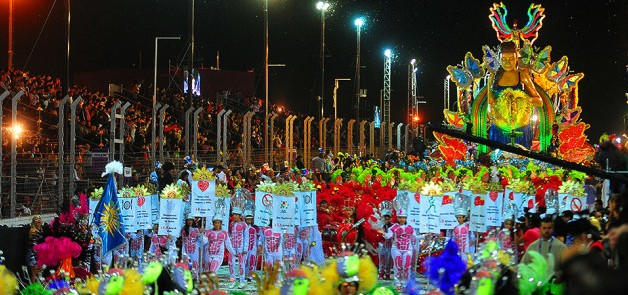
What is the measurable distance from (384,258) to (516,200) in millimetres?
2762

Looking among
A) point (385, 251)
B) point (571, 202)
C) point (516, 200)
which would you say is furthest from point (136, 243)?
point (571, 202)

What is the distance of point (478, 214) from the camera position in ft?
64.0

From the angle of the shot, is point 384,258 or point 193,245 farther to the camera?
point 384,258

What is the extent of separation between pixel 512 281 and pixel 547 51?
4209 cm

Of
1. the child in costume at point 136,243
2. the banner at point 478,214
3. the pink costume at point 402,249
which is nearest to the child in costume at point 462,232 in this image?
the banner at point 478,214

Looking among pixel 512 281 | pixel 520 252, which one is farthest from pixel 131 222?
pixel 512 281

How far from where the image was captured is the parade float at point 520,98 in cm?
4656

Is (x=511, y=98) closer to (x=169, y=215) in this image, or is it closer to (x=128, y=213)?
(x=169, y=215)

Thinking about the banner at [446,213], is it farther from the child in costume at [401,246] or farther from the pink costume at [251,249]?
the pink costume at [251,249]

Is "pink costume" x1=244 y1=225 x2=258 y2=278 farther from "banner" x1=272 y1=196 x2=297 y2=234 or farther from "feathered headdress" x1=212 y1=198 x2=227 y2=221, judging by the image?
"banner" x1=272 y1=196 x2=297 y2=234

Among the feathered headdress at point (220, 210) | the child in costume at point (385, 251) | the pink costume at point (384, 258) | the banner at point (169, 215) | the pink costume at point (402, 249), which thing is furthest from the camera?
the pink costume at point (384, 258)

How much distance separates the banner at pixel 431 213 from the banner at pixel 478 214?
82cm

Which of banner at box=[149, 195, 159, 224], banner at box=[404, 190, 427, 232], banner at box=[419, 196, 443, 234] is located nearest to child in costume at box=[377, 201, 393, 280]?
banner at box=[404, 190, 427, 232]

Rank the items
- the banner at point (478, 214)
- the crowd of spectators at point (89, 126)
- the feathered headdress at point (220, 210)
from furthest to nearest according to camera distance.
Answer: the crowd of spectators at point (89, 126), the banner at point (478, 214), the feathered headdress at point (220, 210)
